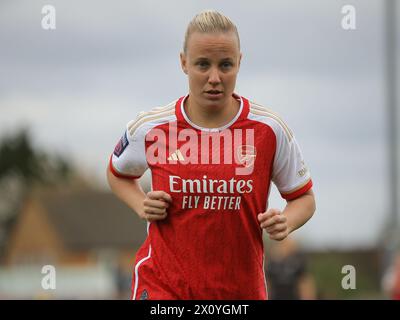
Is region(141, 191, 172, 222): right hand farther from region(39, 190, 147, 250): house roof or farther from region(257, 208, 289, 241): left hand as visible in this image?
region(39, 190, 147, 250): house roof

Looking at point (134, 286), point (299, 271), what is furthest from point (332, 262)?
point (134, 286)

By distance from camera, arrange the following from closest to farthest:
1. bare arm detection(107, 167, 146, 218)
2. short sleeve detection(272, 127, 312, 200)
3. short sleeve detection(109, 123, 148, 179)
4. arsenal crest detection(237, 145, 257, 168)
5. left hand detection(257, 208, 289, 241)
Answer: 1. left hand detection(257, 208, 289, 241)
2. arsenal crest detection(237, 145, 257, 168)
3. short sleeve detection(272, 127, 312, 200)
4. short sleeve detection(109, 123, 148, 179)
5. bare arm detection(107, 167, 146, 218)

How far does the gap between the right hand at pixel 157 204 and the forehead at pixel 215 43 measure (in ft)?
2.94

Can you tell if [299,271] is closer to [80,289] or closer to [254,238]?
[254,238]

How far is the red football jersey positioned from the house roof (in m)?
82.1

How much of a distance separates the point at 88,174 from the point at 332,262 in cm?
5477

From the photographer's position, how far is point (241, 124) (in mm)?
6867

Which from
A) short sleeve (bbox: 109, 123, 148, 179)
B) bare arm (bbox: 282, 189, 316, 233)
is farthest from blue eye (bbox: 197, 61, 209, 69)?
bare arm (bbox: 282, 189, 316, 233)

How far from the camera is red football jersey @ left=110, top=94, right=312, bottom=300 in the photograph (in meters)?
6.71

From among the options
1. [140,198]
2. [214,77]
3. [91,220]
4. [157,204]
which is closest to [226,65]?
[214,77]

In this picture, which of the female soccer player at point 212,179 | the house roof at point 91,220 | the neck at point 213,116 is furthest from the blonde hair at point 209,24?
the house roof at point 91,220

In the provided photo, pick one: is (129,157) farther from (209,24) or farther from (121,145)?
(209,24)

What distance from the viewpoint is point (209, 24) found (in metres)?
6.68

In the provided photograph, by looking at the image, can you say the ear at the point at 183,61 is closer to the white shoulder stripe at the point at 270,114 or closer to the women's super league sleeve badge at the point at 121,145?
the white shoulder stripe at the point at 270,114
